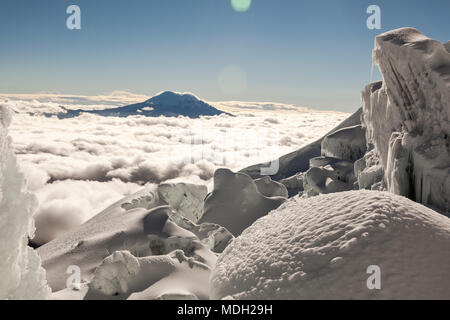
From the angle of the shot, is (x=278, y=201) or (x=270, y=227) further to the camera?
(x=278, y=201)

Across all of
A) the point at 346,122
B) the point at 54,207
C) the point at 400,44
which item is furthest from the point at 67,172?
the point at 400,44

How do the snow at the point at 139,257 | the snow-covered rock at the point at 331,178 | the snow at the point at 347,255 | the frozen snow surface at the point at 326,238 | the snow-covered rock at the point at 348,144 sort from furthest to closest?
the snow-covered rock at the point at 348,144 → the snow-covered rock at the point at 331,178 → the snow at the point at 139,257 → the frozen snow surface at the point at 326,238 → the snow at the point at 347,255

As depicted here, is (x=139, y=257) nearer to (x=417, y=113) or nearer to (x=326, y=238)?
(x=326, y=238)

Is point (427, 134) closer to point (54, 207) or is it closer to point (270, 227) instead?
point (270, 227)

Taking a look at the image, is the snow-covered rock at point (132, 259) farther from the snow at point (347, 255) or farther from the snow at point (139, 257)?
the snow at point (347, 255)

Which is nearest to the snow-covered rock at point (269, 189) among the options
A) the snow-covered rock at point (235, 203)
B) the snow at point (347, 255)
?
the snow-covered rock at point (235, 203)

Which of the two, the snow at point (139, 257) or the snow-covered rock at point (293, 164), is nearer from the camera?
the snow at point (139, 257)
